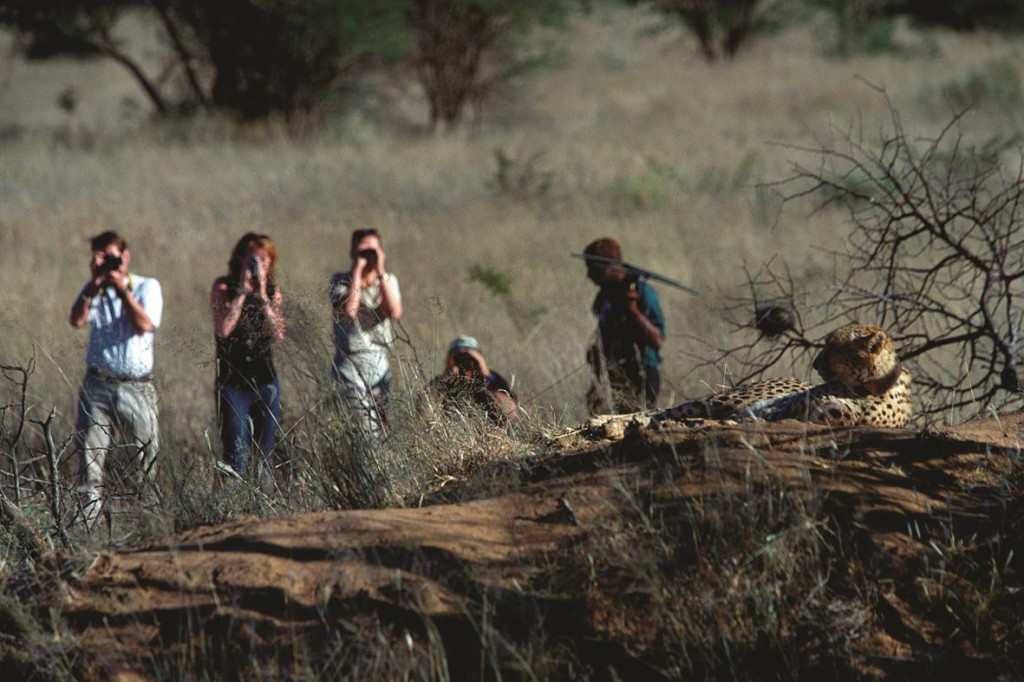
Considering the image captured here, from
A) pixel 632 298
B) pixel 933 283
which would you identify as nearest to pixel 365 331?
pixel 632 298

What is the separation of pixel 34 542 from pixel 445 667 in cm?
178

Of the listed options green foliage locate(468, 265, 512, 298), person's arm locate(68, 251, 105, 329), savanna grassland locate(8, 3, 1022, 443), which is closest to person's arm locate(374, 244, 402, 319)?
savanna grassland locate(8, 3, 1022, 443)

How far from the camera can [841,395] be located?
14.5 ft

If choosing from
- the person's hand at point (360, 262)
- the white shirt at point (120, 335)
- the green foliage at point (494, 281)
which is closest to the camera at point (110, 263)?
the white shirt at point (120, 335)

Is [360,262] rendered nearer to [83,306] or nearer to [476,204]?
[83,306]

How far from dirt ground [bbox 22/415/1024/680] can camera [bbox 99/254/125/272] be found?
3010 mm

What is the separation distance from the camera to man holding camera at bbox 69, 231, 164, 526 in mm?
6219

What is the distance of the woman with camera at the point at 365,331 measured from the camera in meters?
4.77

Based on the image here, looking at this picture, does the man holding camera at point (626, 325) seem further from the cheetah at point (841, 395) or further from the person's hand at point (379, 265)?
the cheetah at point (841, 395)

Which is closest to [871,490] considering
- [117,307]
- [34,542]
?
[34,542]

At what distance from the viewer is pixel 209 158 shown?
61.7 feet

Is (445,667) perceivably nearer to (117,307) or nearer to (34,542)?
(34,542)

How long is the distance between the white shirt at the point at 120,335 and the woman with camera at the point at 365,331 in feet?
3.54

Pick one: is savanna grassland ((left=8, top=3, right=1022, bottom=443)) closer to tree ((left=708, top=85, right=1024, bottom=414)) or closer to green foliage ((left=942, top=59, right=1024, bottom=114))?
green foliage ((left=942, top=59, right=1024, bottom=114))
